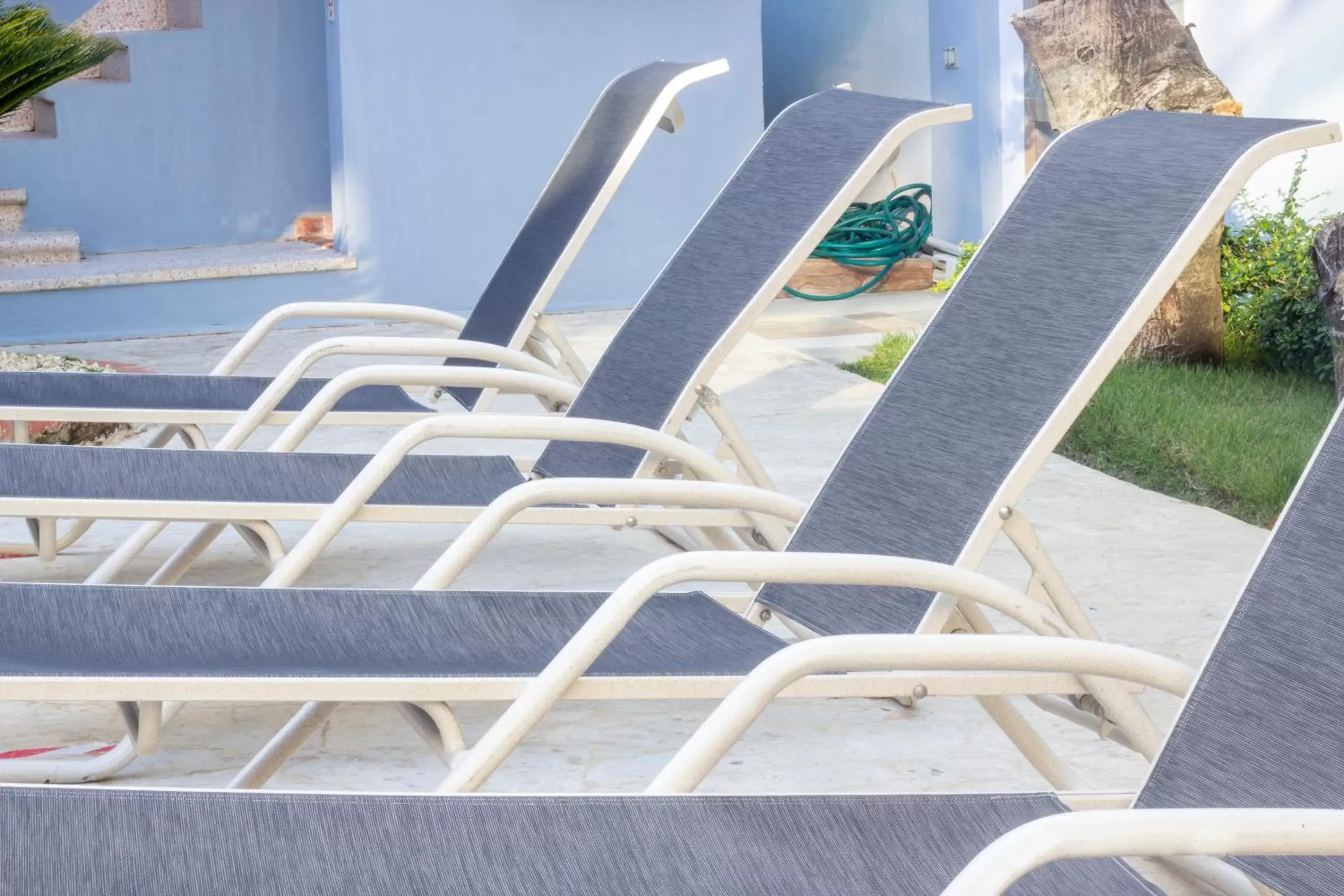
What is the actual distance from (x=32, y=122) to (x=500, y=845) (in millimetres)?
7842

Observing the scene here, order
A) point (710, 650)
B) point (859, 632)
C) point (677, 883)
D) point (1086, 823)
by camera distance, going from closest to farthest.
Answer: point (1086, 823), point (677, 883), point (710, 650), point (859, 632)

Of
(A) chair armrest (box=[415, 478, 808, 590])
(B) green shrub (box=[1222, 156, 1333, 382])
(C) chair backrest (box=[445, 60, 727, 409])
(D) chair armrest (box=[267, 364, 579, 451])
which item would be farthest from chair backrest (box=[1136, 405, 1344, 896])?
(B) green shrub (box=[1222, 156, 1333, 382])

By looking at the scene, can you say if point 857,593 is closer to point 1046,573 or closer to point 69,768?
point 1046,573

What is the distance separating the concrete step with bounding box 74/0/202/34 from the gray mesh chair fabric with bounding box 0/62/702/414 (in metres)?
4.74

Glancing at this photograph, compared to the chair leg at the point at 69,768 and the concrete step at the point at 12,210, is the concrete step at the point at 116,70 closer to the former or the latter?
the concrete step at the point at 12,210

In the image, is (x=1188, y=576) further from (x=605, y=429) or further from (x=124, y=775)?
(x=124, y=775)

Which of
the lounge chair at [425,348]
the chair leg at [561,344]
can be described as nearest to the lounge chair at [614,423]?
the lounge chair at [425,348]

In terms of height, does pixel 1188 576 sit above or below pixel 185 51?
below

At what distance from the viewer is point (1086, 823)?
3.87 ft

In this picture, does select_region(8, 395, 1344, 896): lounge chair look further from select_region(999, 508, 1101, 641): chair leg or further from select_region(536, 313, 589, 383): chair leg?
select_region(536, 313, 589, 383): chair leg

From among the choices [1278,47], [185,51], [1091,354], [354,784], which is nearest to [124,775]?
[354,784]

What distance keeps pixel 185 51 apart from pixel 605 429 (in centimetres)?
650

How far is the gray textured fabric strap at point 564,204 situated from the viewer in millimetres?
4133

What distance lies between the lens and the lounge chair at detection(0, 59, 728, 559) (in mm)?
3594
